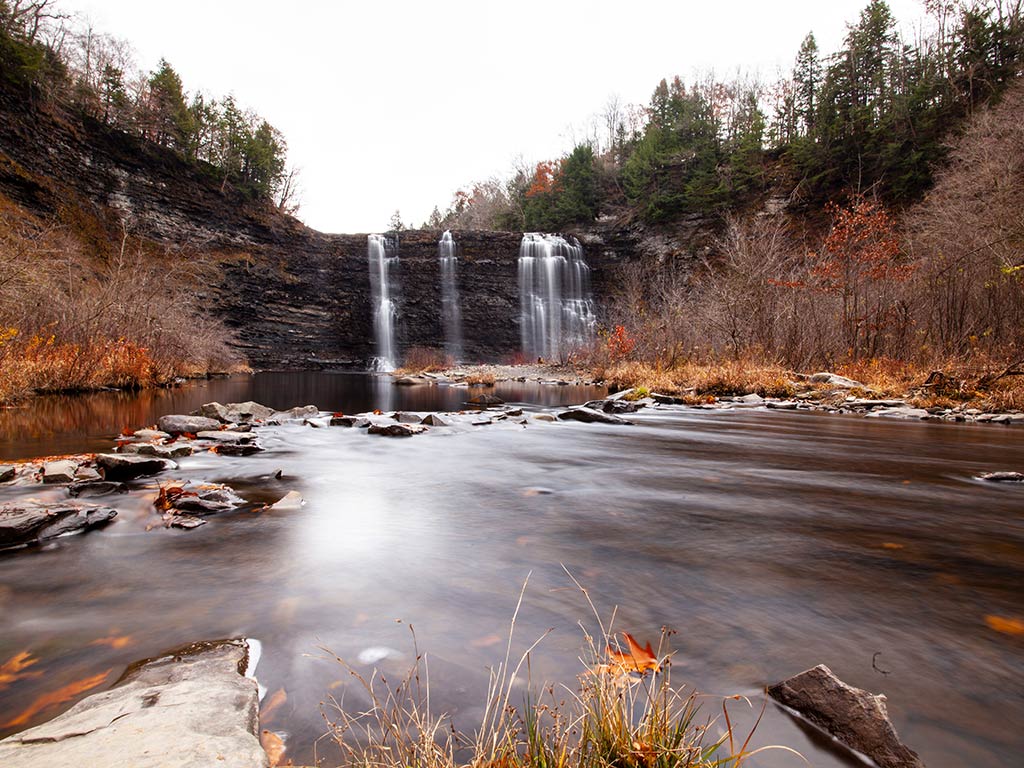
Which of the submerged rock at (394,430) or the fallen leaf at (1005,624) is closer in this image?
the fallen leaf at (1005,624)

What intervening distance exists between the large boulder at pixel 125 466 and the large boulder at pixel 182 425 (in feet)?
9.18

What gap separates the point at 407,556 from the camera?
2.78 m

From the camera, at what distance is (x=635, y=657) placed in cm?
172

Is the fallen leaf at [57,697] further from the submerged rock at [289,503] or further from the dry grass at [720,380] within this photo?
the dry grass at [720,380]

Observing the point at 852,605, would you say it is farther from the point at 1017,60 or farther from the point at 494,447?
the point at 1017,60

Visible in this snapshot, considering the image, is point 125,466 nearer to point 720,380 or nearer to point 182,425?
point 182,425

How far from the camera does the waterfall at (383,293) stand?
41.2m

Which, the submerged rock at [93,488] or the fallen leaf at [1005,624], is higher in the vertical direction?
the submerged rock at [93,488]

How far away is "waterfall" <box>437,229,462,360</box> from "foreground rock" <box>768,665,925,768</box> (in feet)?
135

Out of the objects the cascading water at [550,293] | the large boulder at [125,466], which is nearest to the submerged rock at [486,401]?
the large boulder at [125,466]

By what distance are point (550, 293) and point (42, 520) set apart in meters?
41.9

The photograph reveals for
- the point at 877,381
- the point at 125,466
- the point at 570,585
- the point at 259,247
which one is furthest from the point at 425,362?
the point at 570,585

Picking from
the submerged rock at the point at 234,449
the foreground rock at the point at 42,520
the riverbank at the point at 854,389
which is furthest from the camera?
the riverbank at the point at 854,389

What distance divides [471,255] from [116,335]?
31.8m
